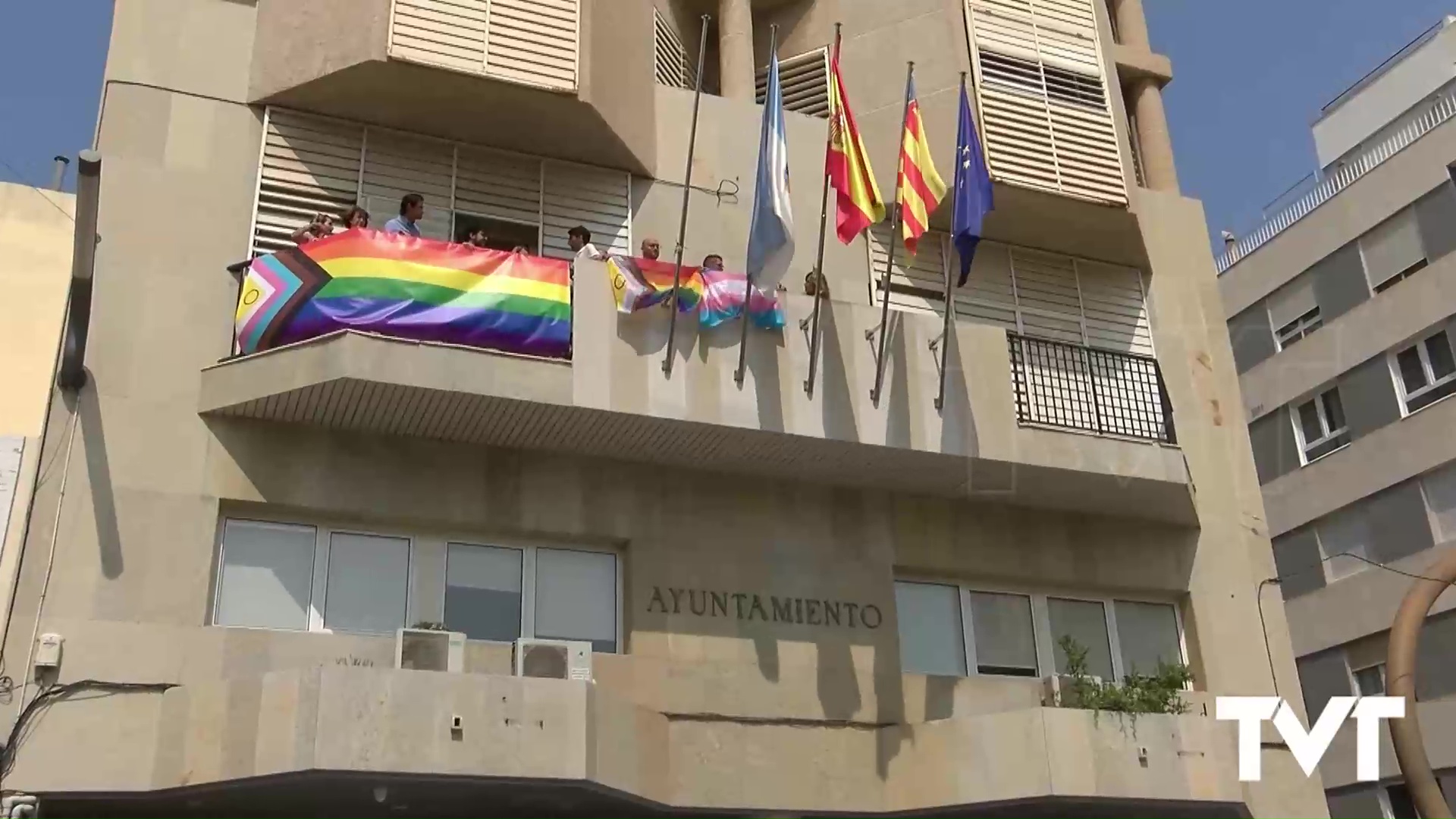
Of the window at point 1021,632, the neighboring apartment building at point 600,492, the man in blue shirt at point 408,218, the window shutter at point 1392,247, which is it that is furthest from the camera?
the window shutter at point 1392,247

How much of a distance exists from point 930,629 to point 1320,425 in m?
20.6

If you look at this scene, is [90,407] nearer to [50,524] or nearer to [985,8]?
[50,524]

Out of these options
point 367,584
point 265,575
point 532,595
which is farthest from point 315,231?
point 532,595

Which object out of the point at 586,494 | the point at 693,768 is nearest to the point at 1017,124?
the point at 586,494

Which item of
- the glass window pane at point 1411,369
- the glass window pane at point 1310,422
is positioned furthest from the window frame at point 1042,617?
the glass window pane at point 1310,422

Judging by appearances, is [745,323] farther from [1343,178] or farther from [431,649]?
[1343,178]

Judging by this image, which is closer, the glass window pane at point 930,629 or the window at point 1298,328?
the glass window pane at point 930,629

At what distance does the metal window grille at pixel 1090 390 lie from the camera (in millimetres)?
15969

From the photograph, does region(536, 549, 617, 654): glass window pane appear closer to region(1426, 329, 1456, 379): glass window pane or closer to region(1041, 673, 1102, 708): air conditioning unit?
region(1041, 673, 1102, 708): air conditioning unit

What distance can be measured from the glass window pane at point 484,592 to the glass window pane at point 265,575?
4.51 ft

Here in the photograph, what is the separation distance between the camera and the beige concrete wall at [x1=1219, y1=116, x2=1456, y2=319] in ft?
98.1

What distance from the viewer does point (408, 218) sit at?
45.4 ft

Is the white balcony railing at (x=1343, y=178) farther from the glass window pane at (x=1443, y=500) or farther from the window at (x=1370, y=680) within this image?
the window at (x=1370, y=680)

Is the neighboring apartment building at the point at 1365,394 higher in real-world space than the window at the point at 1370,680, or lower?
higher
